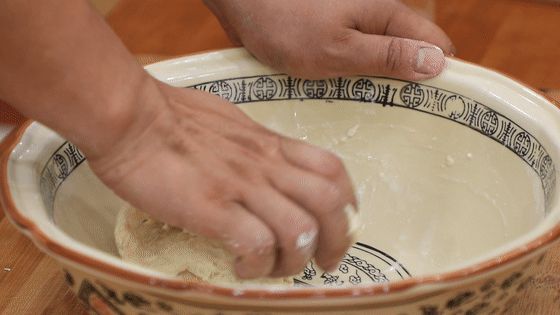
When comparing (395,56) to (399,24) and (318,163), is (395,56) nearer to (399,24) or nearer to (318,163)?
(399,24)

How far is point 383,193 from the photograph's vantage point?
733 millimetres

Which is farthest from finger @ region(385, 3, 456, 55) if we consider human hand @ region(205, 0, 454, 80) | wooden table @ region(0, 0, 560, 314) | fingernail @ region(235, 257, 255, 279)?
fingernail @ region(235, 257, 255, 279)

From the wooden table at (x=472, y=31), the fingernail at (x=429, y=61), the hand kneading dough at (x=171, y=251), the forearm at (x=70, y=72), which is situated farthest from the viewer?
the wooden table at (x=472, y=31)

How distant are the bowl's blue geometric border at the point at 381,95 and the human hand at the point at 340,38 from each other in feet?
0.05

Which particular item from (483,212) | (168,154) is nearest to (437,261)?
(483,212)

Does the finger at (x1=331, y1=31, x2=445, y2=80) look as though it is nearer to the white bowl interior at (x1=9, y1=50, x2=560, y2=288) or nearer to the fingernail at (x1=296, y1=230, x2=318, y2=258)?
the white bowl interior at (x1=9, y1=50, x2=560, y2=288)

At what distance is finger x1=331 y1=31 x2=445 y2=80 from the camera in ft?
2.22

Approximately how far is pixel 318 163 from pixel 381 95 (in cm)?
25

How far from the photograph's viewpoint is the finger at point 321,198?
1.51 feet

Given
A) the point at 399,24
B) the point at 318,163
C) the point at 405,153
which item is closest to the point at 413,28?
the point at 399,24

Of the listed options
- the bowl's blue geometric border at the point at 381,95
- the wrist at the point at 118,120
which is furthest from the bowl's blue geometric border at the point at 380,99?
the wrist at the point at 118,120

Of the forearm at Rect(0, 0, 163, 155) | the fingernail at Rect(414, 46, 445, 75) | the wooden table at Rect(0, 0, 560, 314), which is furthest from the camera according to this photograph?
the wooden table at Rect(0, 0, 560, 314)

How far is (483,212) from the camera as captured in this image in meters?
0.66

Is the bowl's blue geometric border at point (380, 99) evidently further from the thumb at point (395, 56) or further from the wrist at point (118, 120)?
the wrist at point (118, 120)
